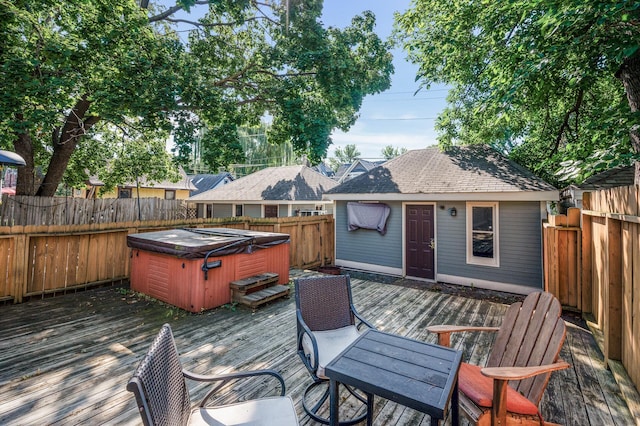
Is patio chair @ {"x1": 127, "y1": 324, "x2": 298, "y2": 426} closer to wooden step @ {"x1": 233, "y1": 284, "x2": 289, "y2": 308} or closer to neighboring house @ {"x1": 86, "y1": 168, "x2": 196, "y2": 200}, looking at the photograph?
wooden step @ {"x1": 233, "y1": 284, "x2": 289, "y2": 308}

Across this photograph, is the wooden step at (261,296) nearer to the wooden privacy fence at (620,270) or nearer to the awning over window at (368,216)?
the awning over window at (368,216)

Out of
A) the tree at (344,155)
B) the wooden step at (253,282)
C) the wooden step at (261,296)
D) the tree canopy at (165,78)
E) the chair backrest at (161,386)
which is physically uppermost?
the tree at (344,155)

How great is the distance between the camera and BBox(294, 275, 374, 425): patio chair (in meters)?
2.69

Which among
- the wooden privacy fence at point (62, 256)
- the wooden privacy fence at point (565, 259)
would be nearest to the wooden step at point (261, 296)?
the wooden privacy fence at point (62, 256)

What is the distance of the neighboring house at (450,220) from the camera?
21.7 ft

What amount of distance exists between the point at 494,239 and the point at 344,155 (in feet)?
156

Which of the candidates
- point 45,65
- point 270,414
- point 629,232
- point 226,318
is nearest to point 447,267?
point 629,232

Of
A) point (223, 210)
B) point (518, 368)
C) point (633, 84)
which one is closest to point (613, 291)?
point (518, 368)

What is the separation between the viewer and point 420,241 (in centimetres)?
790

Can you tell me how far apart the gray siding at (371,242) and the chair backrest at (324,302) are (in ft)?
17.5

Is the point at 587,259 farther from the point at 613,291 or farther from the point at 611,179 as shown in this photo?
the point at 611,179

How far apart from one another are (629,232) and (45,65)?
1025cm

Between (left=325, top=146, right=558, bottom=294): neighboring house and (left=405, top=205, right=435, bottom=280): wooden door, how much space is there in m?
0.03

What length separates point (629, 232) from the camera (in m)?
2.79
